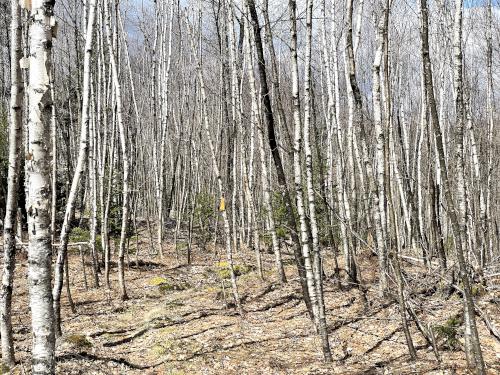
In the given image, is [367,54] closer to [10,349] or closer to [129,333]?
[129,333]

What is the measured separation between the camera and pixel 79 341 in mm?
6250

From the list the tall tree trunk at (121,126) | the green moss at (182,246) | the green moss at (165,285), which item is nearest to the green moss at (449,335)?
the tall tree trunk at (121,126)

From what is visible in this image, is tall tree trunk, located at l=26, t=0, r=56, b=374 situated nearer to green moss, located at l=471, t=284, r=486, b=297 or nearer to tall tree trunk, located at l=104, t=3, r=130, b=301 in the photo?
tall tree trunk, located at l=104, t=3, r=130, b=301

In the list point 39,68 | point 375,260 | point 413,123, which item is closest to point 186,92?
point 375,260

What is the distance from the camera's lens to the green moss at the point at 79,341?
6.17 m

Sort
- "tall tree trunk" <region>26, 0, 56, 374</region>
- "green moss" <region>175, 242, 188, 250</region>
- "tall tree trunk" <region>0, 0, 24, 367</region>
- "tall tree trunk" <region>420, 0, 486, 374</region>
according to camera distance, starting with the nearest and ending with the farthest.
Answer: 1. "tall tree trunk" <region>26, 0, 56, 374</region>
2. "tall tree trunk" <region>420, 0, 486, 374</region>
3. "tall tree trunk" <region>0, 0, 24, 367</region>
4. "green moss" <region>175, 242, 188, 250</region>

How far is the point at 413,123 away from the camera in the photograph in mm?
20328

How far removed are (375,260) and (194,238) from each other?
735cm

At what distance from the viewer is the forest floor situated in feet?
17.6

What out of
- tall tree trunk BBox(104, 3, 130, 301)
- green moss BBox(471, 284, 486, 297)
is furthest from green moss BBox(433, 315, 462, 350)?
tall tree trunk BBox(104, 3, 130, 301)

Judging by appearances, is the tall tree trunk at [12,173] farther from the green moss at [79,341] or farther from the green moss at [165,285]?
the green moss at [165,285]

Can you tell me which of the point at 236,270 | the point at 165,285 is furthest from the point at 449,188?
the point at 236,270

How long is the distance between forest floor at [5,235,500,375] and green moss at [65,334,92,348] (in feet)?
0.09

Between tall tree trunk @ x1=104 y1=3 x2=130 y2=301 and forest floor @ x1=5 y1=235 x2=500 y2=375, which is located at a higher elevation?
tall tree trunk @ x1=104 y1=3 x2=130 y2=301
